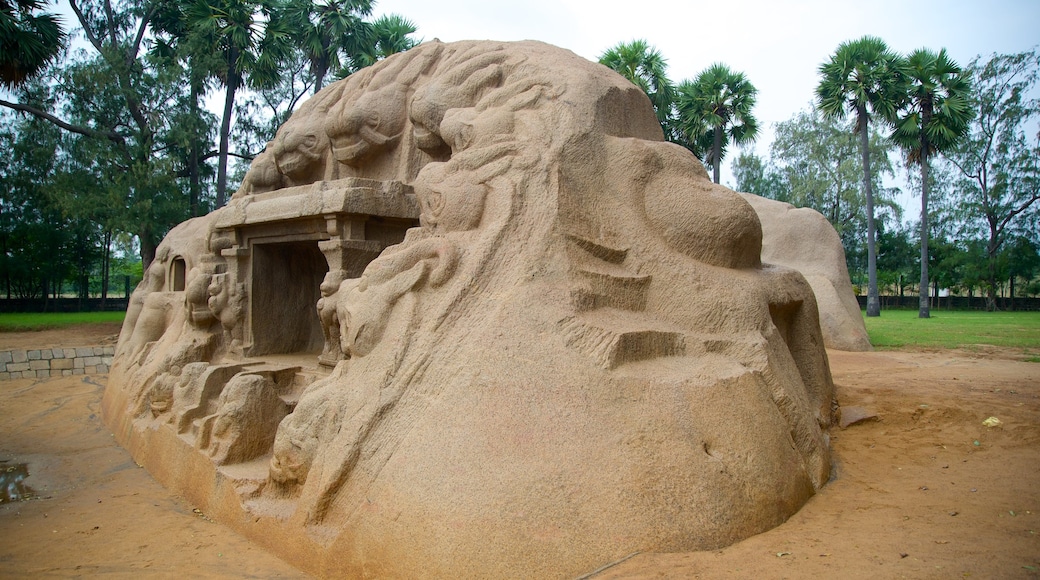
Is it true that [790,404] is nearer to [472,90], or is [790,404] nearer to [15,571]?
[472,90]

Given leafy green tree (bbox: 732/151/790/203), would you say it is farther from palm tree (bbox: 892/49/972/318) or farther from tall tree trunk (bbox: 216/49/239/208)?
tall tree trunk (bbox: 216/49/239/208)

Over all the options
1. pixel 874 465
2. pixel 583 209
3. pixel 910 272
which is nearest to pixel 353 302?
pixel 583 209

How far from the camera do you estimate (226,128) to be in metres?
16.8

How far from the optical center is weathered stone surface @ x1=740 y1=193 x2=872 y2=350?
11.0 meters

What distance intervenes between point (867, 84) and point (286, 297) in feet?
59.1

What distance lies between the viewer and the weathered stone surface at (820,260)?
1095cm

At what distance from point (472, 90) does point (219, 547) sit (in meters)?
3.59

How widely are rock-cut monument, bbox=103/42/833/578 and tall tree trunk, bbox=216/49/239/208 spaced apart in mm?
11090

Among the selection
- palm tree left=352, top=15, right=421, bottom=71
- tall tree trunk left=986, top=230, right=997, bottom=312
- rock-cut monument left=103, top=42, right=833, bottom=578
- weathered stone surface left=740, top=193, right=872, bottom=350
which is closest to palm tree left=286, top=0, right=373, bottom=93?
palm tree left=352, top=15, right=421, bottom=71

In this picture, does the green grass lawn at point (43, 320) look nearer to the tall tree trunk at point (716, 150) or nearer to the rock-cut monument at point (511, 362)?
the rock-cut monument at point (511, 362)

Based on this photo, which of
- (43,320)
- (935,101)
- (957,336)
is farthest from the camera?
(935,101)

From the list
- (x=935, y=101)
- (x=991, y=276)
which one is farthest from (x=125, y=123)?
(x=991, y=276)

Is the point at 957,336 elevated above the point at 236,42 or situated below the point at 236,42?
below

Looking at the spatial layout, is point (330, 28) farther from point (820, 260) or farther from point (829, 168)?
point (829, 168)
